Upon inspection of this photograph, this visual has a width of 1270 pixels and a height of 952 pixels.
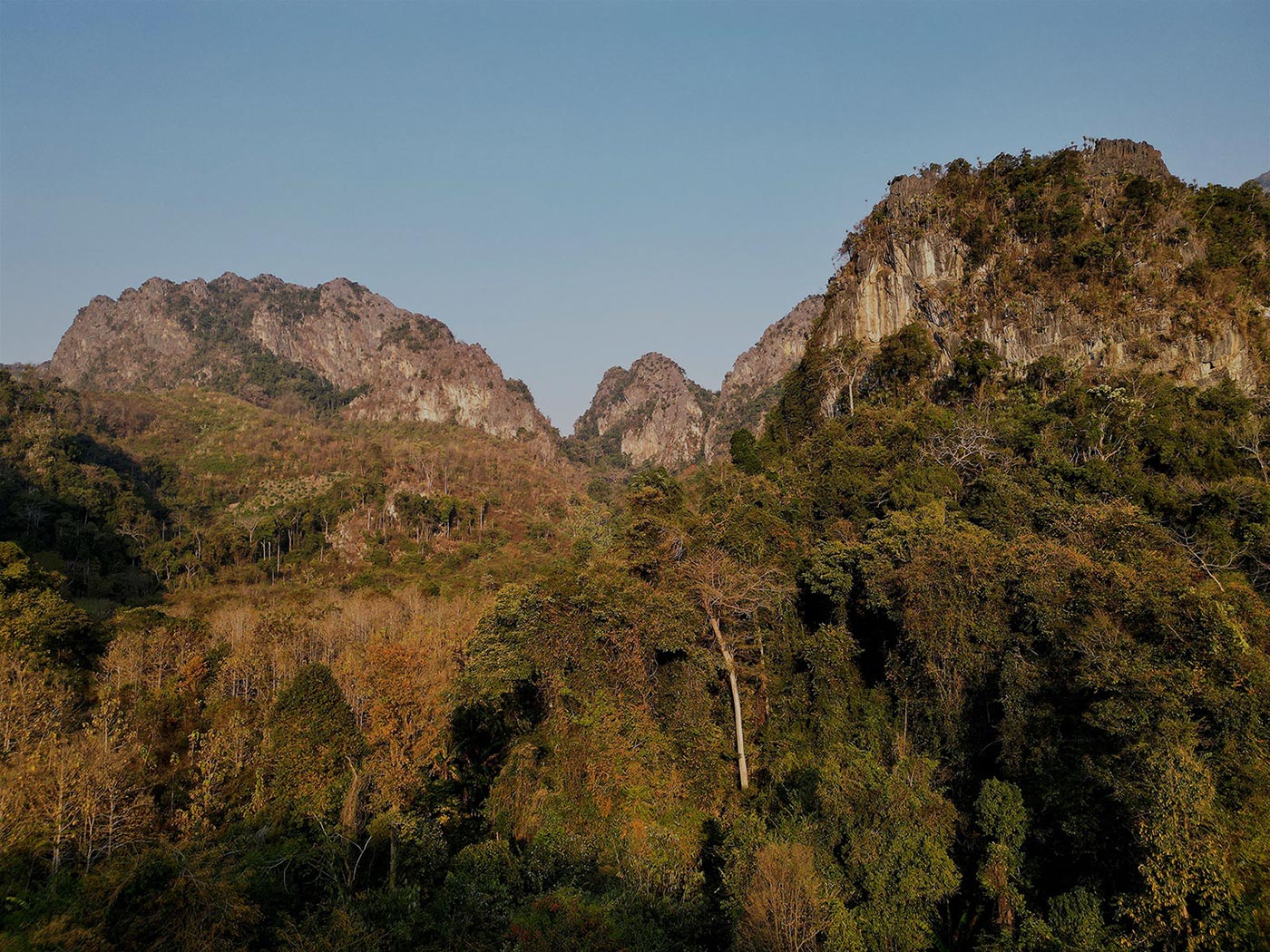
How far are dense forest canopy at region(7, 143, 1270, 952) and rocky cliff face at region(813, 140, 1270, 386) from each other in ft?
1.70

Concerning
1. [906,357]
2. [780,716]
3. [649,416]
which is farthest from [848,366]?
[649,416]

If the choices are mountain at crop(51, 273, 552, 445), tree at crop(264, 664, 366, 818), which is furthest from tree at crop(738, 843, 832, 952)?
mountain at crop(51, 273, 552, 445)

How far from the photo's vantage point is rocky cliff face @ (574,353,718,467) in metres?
134

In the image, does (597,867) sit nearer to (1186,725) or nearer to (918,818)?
(918,818)

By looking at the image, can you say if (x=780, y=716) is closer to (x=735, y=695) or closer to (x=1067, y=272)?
(x=735, y=695)

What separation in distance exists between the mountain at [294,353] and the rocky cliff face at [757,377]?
3174 cm

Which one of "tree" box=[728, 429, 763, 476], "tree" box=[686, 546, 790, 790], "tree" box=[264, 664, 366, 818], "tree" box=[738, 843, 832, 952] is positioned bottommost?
"tree" box=[738, 843, 832, 952]

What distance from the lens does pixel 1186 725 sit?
11.3m

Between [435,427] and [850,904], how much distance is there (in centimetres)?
9995

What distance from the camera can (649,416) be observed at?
150m

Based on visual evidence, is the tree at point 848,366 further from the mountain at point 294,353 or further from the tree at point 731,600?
the mountain at point 294,353

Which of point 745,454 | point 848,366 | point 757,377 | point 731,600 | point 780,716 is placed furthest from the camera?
point 757,377

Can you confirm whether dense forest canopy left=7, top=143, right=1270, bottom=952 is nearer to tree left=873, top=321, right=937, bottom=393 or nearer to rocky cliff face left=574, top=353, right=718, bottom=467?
tree left=873, top=321, right=937, bottom=393

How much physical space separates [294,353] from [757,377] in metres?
99.3
